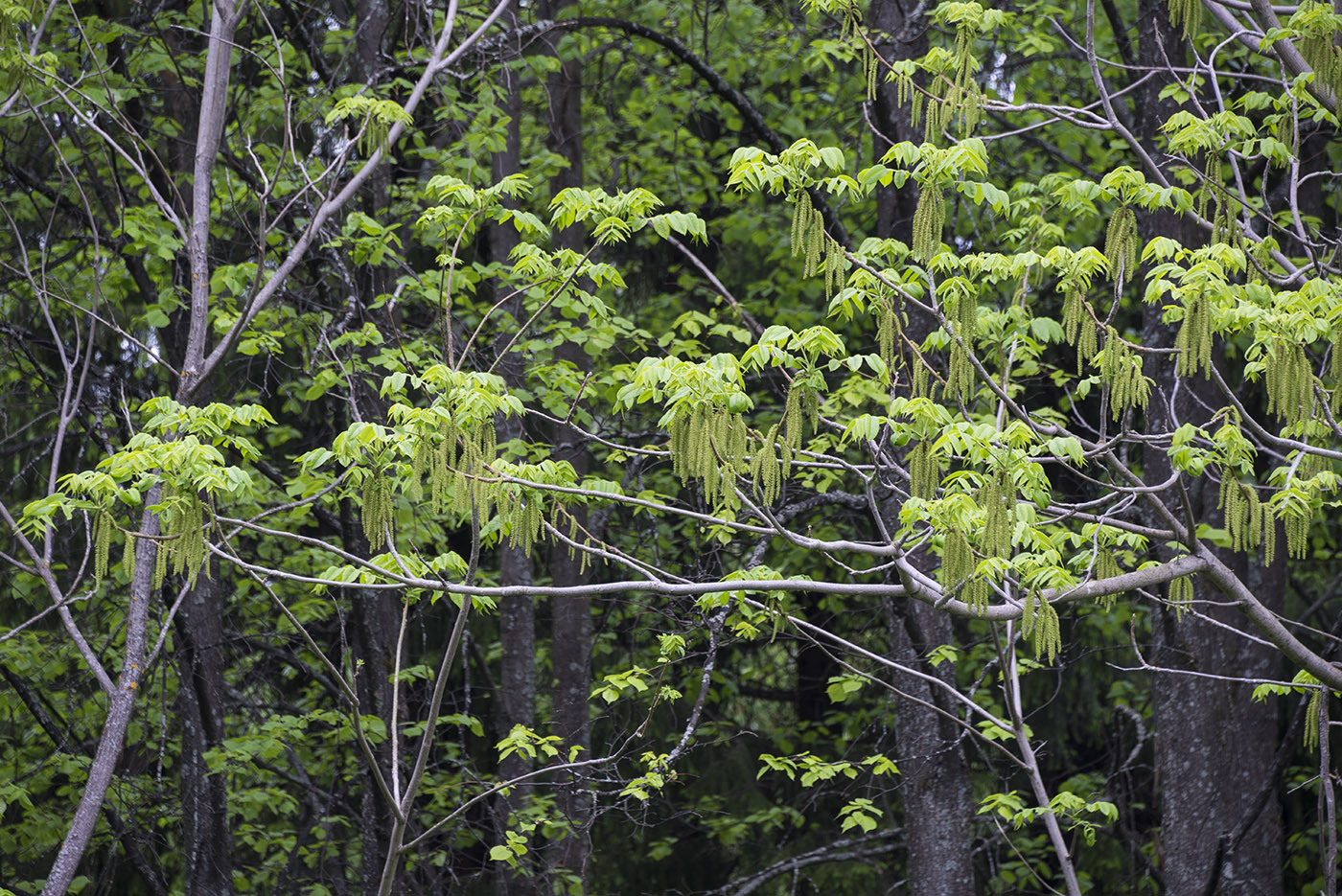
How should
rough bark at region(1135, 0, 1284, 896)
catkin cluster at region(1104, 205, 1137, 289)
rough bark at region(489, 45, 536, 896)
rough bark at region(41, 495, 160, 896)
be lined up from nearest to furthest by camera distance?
catkin cluster at region(1104, 205, 1137, 289) → rough bark at region(41, 495, 160, 896) → rough bark at region(1135, 0, 1284, 896) → rough bark at region(489, 45, 536, 896)

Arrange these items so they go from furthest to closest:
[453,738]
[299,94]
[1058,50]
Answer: [453,738] → [1058,50] → [299,94]

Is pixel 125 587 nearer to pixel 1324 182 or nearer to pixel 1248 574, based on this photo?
pixel 1248 574

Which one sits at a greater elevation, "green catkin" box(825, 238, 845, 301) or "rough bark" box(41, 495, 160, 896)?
"green catkin" box(825, 238, 845, 301)

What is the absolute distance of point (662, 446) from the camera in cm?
947

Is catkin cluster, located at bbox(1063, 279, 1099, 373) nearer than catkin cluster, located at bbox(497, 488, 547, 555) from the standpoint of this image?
Yes

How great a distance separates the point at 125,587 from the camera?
366 inches

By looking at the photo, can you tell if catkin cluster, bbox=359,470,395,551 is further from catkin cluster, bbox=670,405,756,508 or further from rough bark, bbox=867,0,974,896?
rough bark, bbox=867,0,974,896

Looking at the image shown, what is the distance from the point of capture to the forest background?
509cm

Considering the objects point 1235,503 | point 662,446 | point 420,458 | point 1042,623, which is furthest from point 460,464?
point 662,446

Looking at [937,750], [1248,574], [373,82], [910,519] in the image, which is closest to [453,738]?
[937,750]

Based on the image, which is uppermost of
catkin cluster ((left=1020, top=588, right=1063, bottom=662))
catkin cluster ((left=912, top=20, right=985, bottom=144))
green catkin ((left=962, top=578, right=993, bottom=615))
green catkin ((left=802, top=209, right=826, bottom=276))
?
catkin cluster ((left=912, top=20, right=985, bottom=144))

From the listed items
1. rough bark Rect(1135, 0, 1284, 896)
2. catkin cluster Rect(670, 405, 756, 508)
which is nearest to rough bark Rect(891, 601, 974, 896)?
rough bark Rect(1135, 0, 1284, 896)

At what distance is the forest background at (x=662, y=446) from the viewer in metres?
5.09

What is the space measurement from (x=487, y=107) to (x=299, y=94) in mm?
1309
